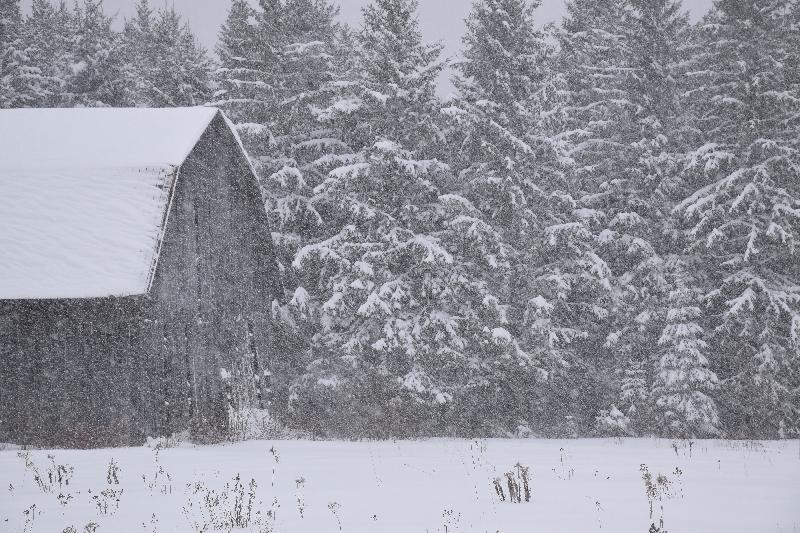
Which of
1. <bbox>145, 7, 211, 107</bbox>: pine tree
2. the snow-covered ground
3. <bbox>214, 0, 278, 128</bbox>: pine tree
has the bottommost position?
the snow-covered ground

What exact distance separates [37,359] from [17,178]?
13.4ft

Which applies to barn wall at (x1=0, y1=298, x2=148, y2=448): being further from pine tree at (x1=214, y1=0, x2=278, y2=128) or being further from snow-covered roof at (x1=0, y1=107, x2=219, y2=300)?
pine tree at (x1=214, y1=0, x2=278, y2=128)

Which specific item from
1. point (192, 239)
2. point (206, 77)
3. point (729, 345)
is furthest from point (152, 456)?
point (206, 77)

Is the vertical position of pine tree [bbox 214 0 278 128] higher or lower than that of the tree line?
higher

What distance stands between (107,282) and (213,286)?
4.27m

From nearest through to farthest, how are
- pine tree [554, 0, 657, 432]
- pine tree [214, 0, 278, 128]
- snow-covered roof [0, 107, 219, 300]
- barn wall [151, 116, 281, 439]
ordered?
snow-covered roof [0, 107, 219, 300] < barn wall [151, 116, 281, 439] < pine tree [554, 0, 657, 432] < pine tree [214, 0, 278, 128]

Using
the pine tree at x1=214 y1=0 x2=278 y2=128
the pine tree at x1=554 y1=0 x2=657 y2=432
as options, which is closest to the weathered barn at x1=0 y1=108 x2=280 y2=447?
the pine tree at x1=214 y1=0 x2=278 y2=128

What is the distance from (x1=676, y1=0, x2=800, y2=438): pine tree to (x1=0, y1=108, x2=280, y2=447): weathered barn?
13.3m

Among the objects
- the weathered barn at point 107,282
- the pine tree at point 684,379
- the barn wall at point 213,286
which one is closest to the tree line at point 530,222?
the pine tree at point 684,379

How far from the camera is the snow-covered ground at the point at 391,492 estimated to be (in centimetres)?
633

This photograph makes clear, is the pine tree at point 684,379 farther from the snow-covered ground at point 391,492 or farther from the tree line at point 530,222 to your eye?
the snow-covered ground at point 391,492

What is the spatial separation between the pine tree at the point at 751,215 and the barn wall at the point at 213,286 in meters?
12.3

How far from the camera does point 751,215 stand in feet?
62.8

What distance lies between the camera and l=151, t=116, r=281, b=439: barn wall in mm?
15719
